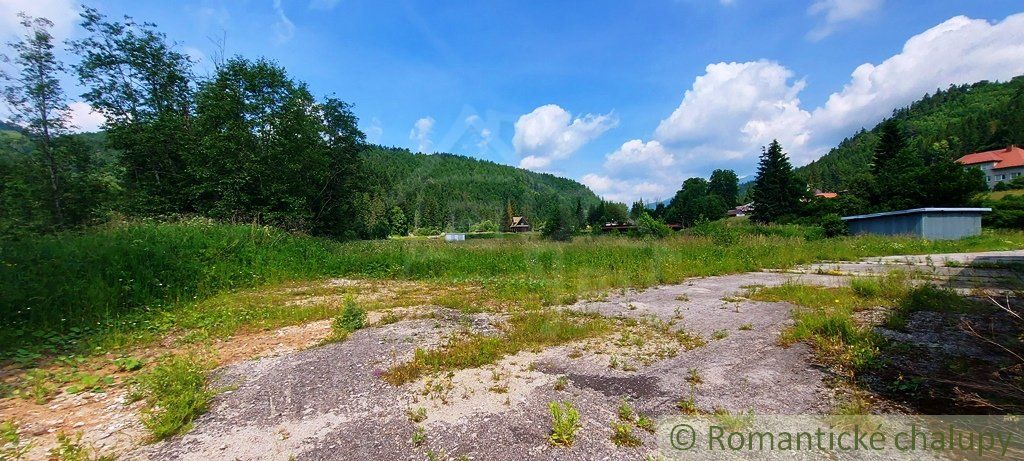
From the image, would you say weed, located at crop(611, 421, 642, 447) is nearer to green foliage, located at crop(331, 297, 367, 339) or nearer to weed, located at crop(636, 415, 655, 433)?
weed, located at crop(636, 415, 655, 433)

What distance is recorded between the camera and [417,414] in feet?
9.77

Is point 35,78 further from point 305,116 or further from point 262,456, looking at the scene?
point 262,456

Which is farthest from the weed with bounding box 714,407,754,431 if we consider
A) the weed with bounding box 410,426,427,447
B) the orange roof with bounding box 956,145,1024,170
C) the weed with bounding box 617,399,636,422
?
the orange roof with bounding box 956,145,1024,170

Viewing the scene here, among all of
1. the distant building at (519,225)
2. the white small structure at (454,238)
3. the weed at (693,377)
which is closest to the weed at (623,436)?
the weed at (693,377)

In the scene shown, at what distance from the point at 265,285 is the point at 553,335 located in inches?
307

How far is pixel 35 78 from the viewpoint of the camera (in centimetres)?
1412

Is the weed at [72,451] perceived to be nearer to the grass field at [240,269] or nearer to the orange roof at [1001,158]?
the grass field at [240,269]

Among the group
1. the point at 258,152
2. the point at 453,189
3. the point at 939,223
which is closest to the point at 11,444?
the point at 258,152

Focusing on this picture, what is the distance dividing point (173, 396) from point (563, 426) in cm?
320

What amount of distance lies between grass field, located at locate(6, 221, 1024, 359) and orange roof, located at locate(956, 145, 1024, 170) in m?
79.3

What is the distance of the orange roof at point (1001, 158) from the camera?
64.1 m

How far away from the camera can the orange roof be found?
210 feet

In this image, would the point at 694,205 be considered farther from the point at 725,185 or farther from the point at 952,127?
the point at 952,127

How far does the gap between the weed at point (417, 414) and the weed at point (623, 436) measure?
1.43 meters
